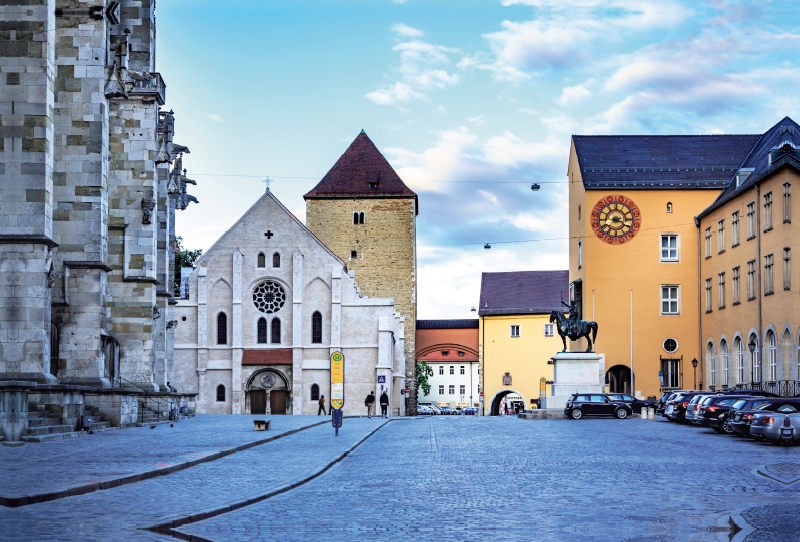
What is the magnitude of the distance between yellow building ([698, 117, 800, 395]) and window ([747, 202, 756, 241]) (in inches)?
1.3

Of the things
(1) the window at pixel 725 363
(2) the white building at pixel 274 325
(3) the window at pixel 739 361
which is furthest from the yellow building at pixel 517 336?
(3) the window at pixel 739 361

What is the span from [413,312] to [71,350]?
60.0m

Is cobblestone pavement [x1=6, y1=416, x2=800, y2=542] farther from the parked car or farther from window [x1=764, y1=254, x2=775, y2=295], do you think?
window [x1=764, y1=254, x2=775, y2=295]

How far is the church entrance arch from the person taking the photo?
77438 mm

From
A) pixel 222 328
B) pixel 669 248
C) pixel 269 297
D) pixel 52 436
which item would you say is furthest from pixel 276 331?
pixel 52 436

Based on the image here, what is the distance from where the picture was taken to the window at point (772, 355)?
52425 millimetres

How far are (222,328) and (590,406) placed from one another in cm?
3579

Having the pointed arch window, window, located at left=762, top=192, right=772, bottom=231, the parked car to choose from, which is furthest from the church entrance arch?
the parked car

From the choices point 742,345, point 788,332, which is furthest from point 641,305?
point 788,332

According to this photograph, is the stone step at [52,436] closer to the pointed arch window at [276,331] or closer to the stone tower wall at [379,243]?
the pointed arch window at [276,331]

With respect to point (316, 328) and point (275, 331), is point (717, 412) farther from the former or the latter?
point (275, 331)

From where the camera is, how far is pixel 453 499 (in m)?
14.1

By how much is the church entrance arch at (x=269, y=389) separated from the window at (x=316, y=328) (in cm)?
331

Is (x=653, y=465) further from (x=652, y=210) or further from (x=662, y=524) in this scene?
(x=652, y=210)
